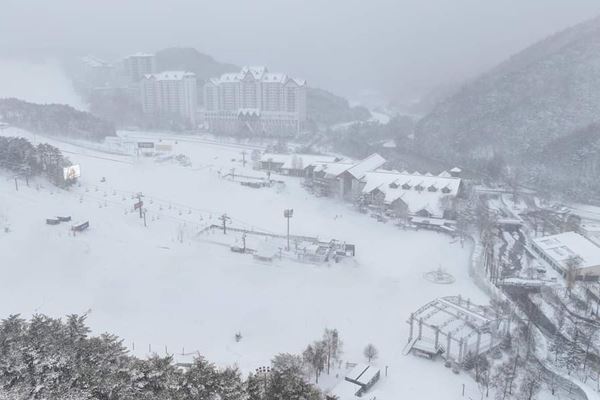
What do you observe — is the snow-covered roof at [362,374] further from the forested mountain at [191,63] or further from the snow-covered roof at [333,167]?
the forested mountain at [191,63]

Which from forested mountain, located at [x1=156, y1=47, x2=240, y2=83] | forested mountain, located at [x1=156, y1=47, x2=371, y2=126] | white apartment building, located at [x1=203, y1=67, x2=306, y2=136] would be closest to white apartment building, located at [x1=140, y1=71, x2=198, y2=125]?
white apartment building, located at [x1=203, y1=67, x2=306, y2=136]

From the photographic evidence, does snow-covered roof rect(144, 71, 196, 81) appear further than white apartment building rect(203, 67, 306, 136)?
Yes

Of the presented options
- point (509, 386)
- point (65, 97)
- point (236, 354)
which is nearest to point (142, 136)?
point (65, 97)

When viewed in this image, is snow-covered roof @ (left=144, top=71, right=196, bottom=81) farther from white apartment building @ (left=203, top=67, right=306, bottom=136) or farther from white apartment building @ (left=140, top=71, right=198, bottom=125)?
white apartment building @ (left=203, top=67, right=306, bottom=136)

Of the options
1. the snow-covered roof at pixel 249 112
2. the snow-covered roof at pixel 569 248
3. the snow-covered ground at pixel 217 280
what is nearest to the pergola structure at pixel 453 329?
the snow-covered ground at pixel 217 280

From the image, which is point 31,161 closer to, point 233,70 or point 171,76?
point 171,76

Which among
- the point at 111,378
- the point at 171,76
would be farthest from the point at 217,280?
the point at 171,76
